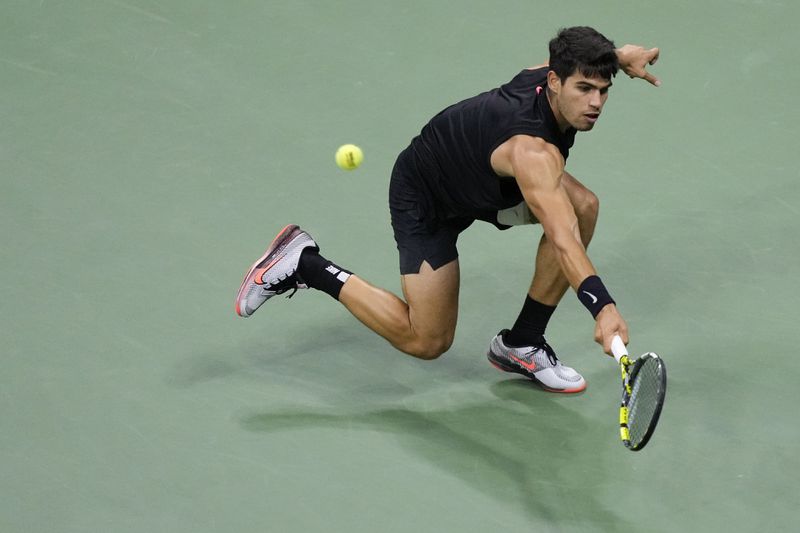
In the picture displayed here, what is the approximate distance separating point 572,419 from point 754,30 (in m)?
3.80

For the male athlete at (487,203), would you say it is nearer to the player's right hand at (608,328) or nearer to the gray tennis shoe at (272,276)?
the gray tennis shoe at (272,276)

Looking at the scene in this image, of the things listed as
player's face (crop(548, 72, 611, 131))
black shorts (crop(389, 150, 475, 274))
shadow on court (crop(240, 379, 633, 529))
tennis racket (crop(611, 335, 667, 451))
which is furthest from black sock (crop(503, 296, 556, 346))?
tennis racket (crop(611, 335, 667, 451))

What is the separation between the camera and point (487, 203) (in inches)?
239

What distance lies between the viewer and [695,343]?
6.60m

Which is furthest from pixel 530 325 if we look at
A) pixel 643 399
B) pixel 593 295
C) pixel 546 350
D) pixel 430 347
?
pixel 643 399

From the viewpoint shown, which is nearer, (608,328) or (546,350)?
(608,328)

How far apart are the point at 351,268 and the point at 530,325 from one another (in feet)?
3.84

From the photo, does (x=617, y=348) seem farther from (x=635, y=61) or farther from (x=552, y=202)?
(x=635, y=61)

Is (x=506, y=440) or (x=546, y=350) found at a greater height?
(x=546, y=350)

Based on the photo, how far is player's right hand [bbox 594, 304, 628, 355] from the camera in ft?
16.7

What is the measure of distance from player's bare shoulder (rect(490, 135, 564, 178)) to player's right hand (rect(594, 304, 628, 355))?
69 centimetres

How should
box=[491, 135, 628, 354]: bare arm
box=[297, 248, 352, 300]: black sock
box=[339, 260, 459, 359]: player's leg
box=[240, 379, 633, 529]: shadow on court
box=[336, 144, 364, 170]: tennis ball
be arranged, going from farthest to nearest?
box=[336, 144, 364, 170]: tennis ball
box=[297, 248, 352, 300]: black sock
box=[339, 260, 459, 359]: player's leg
box=[240, 379, 633, 529]: shadow on court
box=[491, 135, 628, 354]: bare arm

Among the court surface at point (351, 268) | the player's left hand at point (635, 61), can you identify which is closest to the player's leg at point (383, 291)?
the court surface at point (351, 268)

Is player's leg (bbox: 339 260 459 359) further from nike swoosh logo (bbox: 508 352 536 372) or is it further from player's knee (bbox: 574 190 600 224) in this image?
player's knee (bbox: 574 190 600 224)
